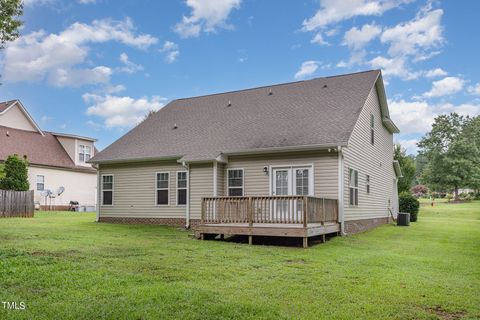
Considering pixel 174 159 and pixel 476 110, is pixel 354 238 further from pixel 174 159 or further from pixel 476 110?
pixel 476 110

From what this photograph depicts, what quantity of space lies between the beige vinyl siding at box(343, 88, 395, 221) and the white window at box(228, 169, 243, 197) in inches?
142

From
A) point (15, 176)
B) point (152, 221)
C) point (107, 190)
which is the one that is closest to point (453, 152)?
point (152, 221)

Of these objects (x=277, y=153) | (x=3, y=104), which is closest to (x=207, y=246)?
(x=277, y=153)

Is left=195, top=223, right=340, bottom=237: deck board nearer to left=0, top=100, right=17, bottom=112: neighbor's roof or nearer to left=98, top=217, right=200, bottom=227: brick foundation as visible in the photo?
left=98, top=217, right=200, bottom=227: brick foundation

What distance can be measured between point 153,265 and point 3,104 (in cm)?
2744

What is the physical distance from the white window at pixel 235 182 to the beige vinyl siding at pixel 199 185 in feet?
2.24

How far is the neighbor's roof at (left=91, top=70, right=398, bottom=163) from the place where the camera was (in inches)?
551

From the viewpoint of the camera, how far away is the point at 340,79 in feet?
57.5

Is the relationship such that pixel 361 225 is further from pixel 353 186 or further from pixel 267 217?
pixel 267 217

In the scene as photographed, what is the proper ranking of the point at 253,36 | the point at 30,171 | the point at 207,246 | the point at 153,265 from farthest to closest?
the point at 30,171 < the point at 253,36 < the point at 207,246 < the point at 153,265

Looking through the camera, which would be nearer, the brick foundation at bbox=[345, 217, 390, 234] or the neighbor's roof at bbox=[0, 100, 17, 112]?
the brick foundation at bbox=[345, 217, 390, 234]

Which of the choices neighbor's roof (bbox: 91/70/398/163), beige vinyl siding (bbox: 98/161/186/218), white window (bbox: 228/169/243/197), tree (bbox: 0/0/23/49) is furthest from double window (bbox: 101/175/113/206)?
tree (bbox: 0/0/23/49)

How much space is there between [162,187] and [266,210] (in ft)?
19.1

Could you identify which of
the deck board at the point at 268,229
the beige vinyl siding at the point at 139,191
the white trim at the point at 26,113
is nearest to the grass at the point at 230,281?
the deck board at the point at 268,229
